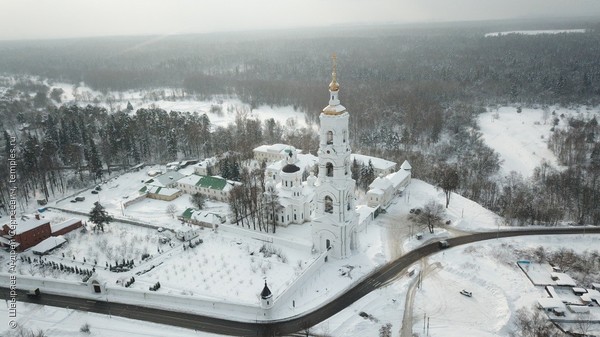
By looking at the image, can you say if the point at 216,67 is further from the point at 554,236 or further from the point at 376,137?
the point at 554,236

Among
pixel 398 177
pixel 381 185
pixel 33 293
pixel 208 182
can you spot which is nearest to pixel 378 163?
pixel 398 177

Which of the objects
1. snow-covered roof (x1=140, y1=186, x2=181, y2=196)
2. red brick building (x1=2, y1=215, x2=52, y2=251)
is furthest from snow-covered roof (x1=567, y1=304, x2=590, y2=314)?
red brick building (x1=2, y1=215, x2=52, y2=251)

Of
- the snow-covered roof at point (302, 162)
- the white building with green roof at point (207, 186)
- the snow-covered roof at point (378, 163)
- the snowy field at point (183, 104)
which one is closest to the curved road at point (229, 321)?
the white building with green roof at point (207, 186)

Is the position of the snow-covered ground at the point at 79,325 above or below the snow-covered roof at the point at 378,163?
below

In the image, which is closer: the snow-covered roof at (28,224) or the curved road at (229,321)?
the curved road at (229,321)

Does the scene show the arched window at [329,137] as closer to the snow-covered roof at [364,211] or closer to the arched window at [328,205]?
the arched window at [328,205]

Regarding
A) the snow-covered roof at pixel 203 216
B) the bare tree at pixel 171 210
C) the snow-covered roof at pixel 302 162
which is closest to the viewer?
the snow-covered roof at pixel 203 216

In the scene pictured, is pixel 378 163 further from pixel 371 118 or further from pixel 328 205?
pixel 371 118

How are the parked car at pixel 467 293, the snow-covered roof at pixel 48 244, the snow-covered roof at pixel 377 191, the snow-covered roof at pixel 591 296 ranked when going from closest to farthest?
the snow-covered roof at pixel 591 296 < the parked car at pixel 467 293 < the snow-covered roof at pixel 48 244 < the snow-covered roof at pixel 377 191
